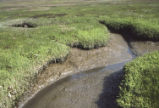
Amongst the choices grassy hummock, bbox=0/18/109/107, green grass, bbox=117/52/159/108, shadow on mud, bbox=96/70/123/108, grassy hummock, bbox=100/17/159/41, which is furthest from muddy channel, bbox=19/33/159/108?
green grass, bbox=117/52/159/108

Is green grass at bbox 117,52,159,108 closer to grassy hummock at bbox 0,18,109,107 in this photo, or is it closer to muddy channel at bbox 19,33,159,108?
muddy channel at bbox 19,33,159,108

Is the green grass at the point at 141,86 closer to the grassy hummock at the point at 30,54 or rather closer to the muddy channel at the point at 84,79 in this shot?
the muddy channel at the point at 84,79

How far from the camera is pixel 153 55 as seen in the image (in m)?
12.9

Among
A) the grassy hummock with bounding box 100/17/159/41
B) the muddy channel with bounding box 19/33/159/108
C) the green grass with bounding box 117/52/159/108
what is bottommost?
the muddy channel with bounding box 19/33/159/108

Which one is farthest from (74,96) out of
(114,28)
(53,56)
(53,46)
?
(114,28)

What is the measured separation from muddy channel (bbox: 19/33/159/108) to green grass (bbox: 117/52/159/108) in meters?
1.59

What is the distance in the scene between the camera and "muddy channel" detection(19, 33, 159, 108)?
11117 mm

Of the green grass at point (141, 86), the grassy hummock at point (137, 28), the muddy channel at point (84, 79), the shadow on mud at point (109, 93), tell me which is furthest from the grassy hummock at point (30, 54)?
the green grass at point (141, 86)

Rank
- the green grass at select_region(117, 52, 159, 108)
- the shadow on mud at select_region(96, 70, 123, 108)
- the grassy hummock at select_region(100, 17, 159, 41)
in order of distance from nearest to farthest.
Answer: the green grass at select_region(117, 52, 159, 108) < the shadow on mud at select_region(96, 70, 123, 108) < the grassy hummock at select_region(100, 17, 159, 41)

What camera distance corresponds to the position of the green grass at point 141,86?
8.06 metres

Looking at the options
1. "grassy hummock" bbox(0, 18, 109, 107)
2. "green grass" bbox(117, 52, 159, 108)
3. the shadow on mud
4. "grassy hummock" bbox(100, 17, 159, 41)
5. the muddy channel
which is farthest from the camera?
"grassy hummock" bbox(100, 17, 159, 41)

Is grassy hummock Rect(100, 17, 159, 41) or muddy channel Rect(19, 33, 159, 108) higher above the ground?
grassy hummock Rect(100, 17, 159, 41)

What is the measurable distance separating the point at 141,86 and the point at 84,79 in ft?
19.5

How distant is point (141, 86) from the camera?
919cm
